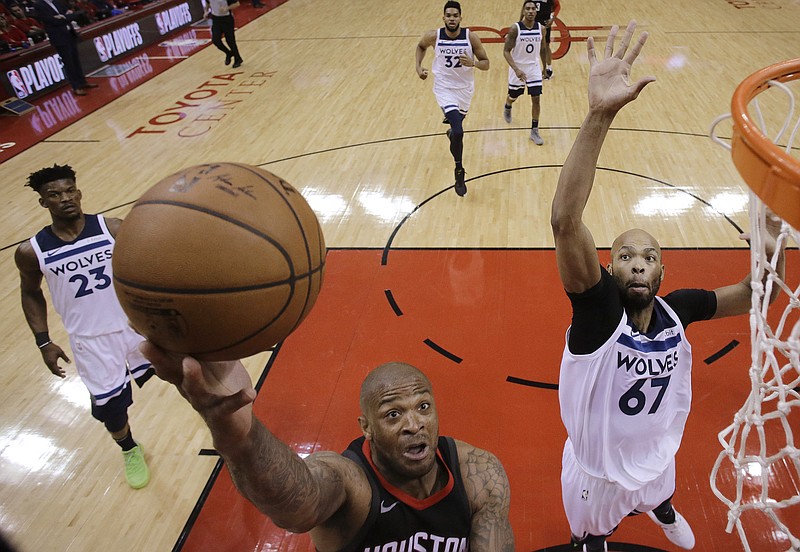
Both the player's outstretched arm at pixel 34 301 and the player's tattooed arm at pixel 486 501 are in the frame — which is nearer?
the player's tattooed arm at pixel 486 501

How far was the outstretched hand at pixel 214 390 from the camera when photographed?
1.32m

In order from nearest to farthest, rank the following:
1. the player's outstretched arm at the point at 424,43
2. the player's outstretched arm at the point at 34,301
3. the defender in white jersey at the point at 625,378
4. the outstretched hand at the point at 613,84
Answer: the outstretched hand at the point at 613,84 → the defender in white jersey at the point at 625,378 → the player's outstretched arm at the point at 34,301 → the player's outstretched arm at the point at 424,43

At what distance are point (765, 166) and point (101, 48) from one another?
1374 cm

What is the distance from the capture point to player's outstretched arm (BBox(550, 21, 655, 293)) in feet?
6.07

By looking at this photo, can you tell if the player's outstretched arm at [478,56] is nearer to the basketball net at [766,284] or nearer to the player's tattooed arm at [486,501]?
the basketball net at [766,284]

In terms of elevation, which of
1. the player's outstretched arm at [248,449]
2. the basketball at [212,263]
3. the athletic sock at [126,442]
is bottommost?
the athletic sock at [126,442]

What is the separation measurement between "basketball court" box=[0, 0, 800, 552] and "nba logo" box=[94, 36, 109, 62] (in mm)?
1465

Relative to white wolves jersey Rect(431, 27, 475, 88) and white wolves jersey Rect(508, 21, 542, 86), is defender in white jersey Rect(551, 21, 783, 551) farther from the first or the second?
white wolves jersey Rect(508, 21, 542, 86)

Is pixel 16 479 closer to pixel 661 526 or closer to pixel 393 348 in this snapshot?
pixel 393 348

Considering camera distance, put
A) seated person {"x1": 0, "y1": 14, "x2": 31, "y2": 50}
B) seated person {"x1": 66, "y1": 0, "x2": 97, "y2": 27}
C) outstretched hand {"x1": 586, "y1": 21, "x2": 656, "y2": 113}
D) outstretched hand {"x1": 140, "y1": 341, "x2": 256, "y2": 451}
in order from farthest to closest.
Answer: seated person {"x1": 66, "y1": 0, "x2": 97, "y2": 27}, seated person {"x1": 0, "y1": 14, "x2": 31, "y2": 50}, outstretched hand {"x1": 586, "y1": 21, "x2": 656, "y2": 113}, outstretched hand {"x1": 140, "y1": 341, "x2": 256, "y2": 451}

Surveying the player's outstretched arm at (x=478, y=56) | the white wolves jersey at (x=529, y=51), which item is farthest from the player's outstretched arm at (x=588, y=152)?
the white wolves jersey at (x=529, y=51)

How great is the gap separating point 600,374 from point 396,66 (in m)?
10.3

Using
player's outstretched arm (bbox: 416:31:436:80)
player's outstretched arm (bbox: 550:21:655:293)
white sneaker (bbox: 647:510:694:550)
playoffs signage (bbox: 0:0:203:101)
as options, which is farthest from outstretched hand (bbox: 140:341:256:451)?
playoffs signage (bbox: 0:0:203:101)

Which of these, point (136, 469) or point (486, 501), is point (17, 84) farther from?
point (486, 501)
